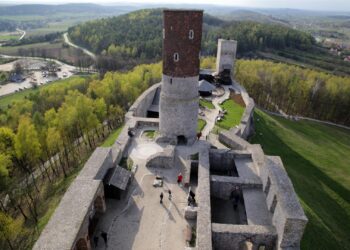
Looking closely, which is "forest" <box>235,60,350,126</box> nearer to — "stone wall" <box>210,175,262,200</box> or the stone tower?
the stone tower

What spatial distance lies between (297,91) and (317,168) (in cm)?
2916

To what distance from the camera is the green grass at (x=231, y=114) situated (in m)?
40.4

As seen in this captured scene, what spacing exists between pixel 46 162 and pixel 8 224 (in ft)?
73.0

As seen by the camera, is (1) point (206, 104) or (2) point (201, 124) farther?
(1) point (206, 104)

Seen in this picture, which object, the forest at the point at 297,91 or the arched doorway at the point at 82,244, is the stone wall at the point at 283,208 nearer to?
the arched doorway at the point at 82,244

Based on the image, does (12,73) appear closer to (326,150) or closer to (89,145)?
(89,145)

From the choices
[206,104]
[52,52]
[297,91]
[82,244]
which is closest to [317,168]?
[206,104]

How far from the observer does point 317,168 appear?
45719mm

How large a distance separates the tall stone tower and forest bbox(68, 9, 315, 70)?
84.0 metres

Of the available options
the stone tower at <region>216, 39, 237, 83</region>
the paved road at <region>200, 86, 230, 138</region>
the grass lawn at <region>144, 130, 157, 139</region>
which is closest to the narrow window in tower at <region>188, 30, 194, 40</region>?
the grass lawn at <region>144, 130, 157, 139</region>

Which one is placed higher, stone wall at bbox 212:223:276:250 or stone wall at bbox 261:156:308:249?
stone wall at bbox 261:156:308:249

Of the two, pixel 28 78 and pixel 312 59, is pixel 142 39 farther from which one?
pixel 312 59

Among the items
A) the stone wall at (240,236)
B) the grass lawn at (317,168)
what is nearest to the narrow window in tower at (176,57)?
the stone wall at (240,236)

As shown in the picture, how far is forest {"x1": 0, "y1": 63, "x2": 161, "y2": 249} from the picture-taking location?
3280cm
